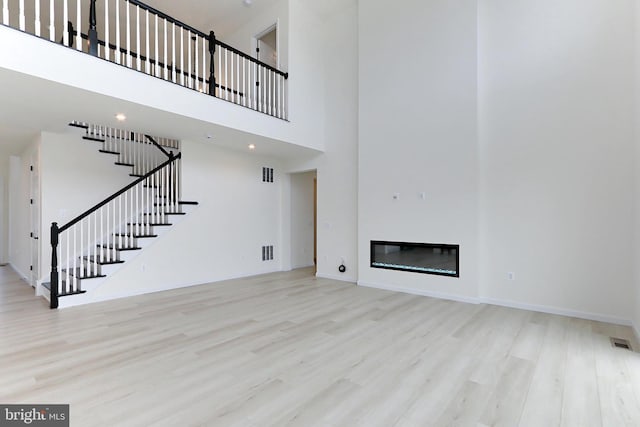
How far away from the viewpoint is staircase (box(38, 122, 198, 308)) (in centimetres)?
450

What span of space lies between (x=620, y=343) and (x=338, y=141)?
511 centimetres

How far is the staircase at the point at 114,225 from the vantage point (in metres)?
4.50

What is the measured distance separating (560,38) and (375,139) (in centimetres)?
289

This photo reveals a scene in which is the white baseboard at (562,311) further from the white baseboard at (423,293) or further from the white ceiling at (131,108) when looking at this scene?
the white ceiling at (131,108)

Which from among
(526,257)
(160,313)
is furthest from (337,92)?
(160,313)

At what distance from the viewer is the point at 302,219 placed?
7.80 m

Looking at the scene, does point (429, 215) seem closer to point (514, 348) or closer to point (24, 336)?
point (514, 348)

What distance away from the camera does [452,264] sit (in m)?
4.83

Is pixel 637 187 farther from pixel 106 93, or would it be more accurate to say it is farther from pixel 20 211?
pixel 20 211

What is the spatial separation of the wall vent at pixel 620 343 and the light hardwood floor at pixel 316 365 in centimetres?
8

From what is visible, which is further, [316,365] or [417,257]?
[417,257]

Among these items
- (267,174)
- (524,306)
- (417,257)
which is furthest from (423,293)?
(267,174)

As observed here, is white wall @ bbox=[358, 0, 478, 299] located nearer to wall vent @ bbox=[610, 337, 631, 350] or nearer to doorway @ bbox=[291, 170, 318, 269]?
wall vent @ bbox=[610, 337, 631, 350]

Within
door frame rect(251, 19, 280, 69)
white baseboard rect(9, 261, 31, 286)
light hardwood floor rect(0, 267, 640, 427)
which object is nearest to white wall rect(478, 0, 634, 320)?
light hardwood floor rect(0, 267, 640, 427)
